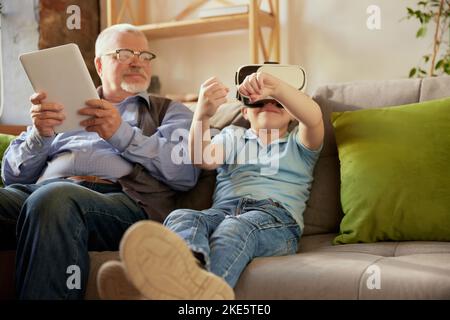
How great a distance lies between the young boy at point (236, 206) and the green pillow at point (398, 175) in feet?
0.43

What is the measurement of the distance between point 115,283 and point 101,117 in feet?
2.04

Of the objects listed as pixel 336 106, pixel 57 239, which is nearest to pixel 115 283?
pixel 57 239

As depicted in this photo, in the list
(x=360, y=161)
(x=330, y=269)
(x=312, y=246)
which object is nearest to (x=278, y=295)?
(x=330, y=269)

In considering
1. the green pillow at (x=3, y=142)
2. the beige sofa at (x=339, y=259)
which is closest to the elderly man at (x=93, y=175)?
the beige sofa at (x=339, y=259)

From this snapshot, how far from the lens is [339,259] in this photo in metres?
1.27

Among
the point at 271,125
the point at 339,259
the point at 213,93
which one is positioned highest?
the point at 213,93

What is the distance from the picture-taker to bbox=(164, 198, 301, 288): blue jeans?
1.19 meters

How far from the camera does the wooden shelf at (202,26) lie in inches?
109

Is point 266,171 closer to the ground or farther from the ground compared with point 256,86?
closer to the ground

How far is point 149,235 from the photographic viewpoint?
0.93m

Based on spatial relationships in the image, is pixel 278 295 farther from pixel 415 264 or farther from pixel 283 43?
pixel 283 43

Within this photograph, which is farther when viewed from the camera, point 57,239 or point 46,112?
point 46,112

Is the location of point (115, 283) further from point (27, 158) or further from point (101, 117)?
point (27, 158)
